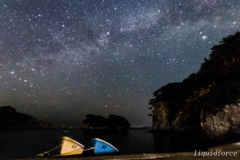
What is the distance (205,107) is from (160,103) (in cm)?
3868

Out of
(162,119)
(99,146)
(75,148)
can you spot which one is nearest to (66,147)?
(75,148)

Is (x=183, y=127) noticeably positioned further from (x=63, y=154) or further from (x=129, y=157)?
(x=129, y=157)

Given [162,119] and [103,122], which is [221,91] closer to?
[162,119]

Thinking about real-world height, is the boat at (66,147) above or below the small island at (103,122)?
above

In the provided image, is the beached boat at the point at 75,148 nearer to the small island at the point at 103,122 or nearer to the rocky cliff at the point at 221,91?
the rocky cliff at the point at 221,91

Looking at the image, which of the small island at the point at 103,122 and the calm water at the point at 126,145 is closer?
the calm water at the point at 126,145

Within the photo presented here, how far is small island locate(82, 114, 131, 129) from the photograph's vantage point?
147 metres

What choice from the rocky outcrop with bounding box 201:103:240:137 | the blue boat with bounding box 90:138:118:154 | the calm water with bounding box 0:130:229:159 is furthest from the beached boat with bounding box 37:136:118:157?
the rocky outcrop with bounding box 201:103:240:137

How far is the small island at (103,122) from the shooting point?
14725 cm

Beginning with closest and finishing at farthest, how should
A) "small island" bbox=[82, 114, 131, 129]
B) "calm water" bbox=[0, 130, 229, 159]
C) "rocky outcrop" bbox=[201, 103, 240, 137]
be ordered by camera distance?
"calm water" bbox=[0, 130, 229, 159] < "rocky outcrop" bbox=[201, 103, 240, 137] < "small island" bbox=[82, 114, 131, 129]

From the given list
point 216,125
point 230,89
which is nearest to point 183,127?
point 216,125

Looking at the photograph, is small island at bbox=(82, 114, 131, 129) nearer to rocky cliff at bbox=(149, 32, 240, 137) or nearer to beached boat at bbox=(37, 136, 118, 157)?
rocky cliff at bbox=(149, 32, 240, 137)

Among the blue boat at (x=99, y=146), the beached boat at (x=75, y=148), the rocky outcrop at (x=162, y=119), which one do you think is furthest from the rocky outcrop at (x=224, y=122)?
the rocky outcrop at (x=162, y=119)

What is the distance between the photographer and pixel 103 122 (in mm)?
149875
